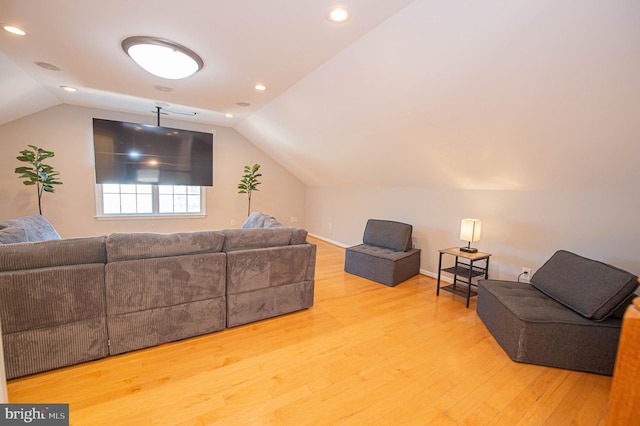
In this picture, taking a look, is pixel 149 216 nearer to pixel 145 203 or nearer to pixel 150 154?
pixel 145 203

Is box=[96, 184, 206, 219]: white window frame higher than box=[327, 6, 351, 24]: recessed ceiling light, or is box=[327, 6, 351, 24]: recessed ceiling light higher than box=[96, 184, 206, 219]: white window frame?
box=[327, 6, 351, 24]: recessed ceiling light

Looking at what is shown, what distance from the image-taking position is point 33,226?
2848mm

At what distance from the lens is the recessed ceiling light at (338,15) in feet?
6.26

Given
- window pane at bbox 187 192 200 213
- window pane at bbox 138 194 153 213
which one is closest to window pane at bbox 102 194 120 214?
window pane at bbox 138 194 153 213

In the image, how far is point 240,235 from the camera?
262 centimetres

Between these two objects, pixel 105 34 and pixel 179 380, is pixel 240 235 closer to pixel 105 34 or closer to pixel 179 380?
pixel 179 380

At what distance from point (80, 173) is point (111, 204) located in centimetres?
72

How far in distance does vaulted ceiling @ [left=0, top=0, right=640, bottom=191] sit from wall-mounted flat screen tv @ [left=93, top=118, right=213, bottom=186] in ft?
3.35

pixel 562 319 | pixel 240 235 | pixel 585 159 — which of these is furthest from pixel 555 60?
pixel 240 235

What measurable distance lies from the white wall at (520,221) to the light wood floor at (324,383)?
A: 48.6 inches

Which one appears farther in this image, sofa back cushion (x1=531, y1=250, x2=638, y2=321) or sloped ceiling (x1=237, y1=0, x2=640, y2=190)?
sofa back cushion (x1=531, y1=250, x2=638, y2=321)

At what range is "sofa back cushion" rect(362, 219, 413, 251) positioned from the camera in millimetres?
4180

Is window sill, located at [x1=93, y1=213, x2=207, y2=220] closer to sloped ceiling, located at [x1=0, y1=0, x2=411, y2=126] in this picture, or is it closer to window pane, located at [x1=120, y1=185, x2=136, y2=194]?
window pane, located at [x1=120, y1=185, x2=136, y2=194]

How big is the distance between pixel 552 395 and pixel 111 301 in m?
3.17
